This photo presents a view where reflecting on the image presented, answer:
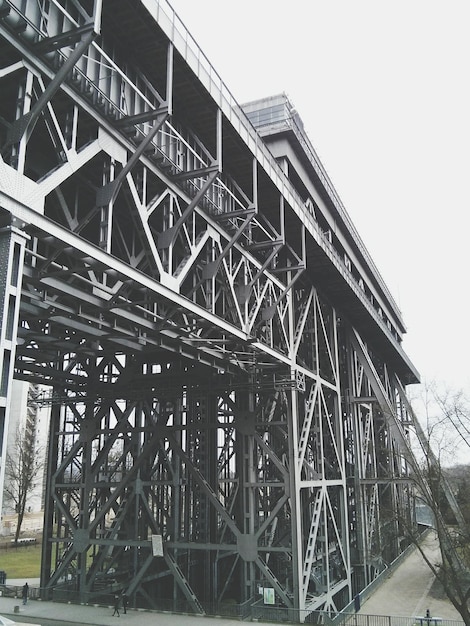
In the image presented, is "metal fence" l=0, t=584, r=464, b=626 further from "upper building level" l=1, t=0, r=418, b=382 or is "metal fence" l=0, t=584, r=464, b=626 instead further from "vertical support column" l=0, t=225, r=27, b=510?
"vertical support column" l=0, t=225, r=27, b=510

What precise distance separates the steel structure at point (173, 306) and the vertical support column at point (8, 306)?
1.4 inches

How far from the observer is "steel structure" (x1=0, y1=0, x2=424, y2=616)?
11.3 meters

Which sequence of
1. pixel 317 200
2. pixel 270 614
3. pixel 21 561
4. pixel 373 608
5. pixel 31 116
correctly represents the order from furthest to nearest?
pixel 21 561
pixel 317 200
pixel 373 608
pixel 270 614
pixel 31 116

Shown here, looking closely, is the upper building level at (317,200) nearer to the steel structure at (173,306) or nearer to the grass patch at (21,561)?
the steel structure at (173,306)

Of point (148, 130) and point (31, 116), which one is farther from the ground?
point (148, 130)

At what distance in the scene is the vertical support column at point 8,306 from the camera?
8523 millimetres

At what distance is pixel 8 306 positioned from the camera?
29.2 feet

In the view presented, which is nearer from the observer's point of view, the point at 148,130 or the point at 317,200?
the point at 148,130

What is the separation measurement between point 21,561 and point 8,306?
39999 mm

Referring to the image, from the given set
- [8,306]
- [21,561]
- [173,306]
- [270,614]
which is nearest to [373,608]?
[270,614]

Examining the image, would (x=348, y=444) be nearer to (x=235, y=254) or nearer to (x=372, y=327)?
(x=372, y=327)

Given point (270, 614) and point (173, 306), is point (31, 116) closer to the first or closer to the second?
point (173, 306)

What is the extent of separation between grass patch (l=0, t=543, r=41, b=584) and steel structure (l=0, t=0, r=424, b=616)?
13.7 metres

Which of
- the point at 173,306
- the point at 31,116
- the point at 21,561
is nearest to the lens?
the point at 31,116
